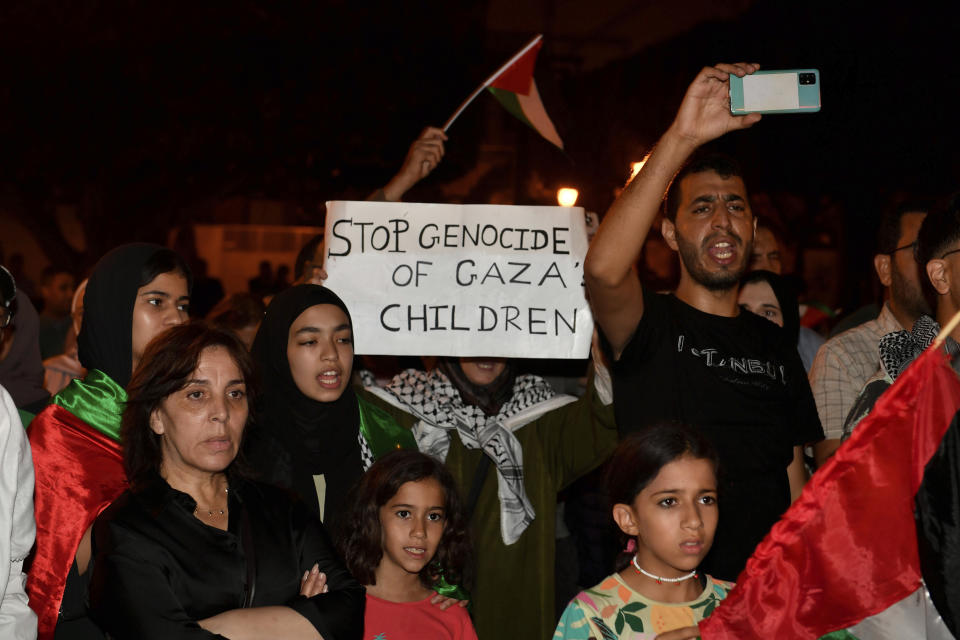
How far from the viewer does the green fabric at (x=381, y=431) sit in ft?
14.5

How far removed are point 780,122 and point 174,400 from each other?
18136 millimetres

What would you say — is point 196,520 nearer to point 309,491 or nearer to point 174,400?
point 174,400

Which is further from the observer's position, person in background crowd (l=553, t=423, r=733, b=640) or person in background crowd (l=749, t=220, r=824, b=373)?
person in background crowd (l=749, t=220, r=824, b=373)

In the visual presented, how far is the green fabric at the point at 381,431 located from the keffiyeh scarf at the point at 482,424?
119 millimetres

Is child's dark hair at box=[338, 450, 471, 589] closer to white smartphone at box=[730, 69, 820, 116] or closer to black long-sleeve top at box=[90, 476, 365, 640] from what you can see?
black long-sleeve top at box=[90, 476, 365, 640]

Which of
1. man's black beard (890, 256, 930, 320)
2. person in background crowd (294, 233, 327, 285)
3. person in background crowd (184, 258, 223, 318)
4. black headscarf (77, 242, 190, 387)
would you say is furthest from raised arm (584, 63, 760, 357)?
person in background crowd (184, 258, 223, 318)

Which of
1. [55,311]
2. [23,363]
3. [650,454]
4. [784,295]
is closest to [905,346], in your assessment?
[650,454]

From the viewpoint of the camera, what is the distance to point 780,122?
19734 mm

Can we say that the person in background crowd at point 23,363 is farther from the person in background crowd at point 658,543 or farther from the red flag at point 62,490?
the person in background crowd at point 658,543

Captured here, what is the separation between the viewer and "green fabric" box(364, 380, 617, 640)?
4402 mm

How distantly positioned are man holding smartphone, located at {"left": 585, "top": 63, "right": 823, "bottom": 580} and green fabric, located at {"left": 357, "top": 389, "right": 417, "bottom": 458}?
43.4 inches

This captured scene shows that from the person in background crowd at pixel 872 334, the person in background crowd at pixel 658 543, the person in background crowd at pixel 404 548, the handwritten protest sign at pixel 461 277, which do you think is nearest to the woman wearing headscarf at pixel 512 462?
the handwritten protest sign at pixel 461 277

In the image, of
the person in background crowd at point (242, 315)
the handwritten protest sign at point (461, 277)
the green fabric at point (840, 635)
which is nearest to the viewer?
the green fabric at point (840, 635)

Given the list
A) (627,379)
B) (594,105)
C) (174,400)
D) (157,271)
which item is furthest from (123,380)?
(594,105)
